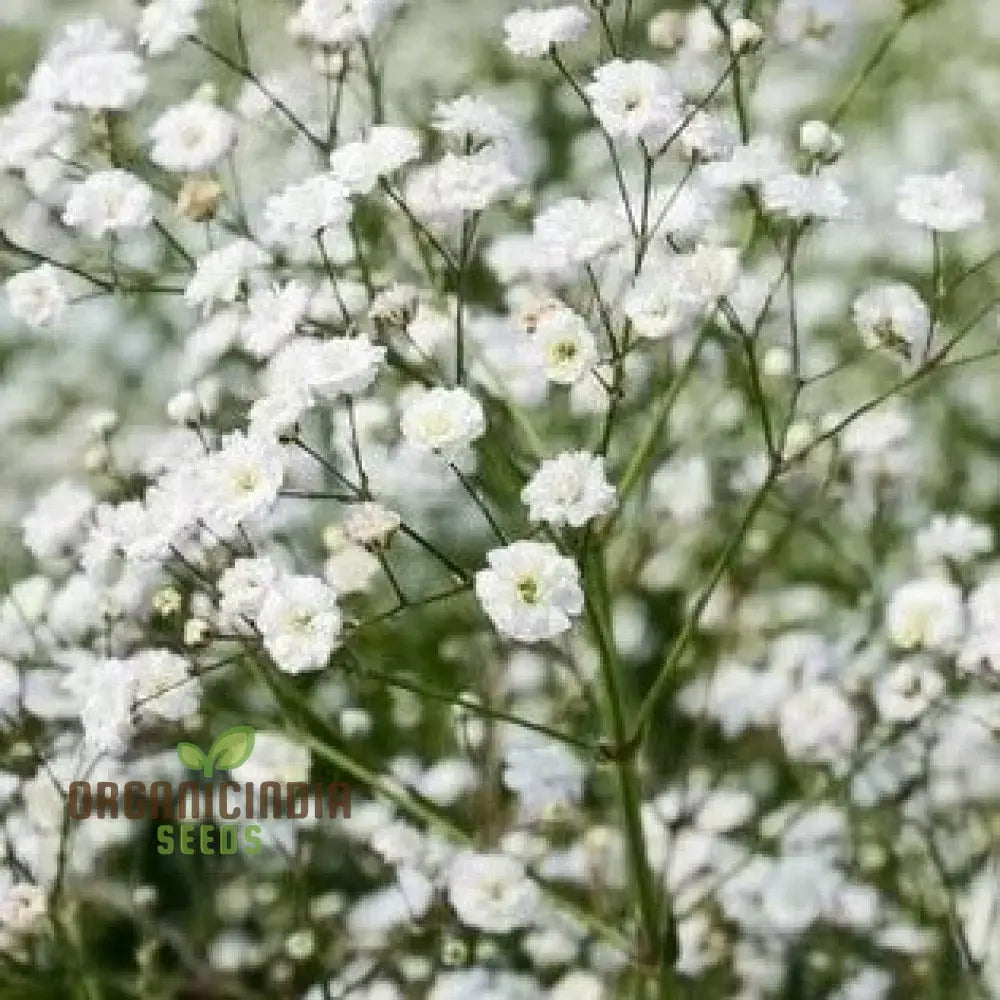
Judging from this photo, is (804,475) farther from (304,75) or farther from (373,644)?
(304,75)

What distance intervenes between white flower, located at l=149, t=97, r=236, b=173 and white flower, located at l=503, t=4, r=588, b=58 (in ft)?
0.54

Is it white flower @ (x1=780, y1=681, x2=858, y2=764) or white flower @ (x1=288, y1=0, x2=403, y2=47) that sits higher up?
white flower @ (x1=288, y1=0, x2=403, y2=47)

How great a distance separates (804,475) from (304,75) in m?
0.42

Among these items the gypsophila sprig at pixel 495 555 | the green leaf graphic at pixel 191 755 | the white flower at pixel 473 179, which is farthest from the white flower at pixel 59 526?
the white flower at pixel 473 179

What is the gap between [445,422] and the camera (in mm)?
902

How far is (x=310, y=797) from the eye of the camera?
1286mm

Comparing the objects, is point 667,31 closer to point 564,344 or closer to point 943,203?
point 943,203

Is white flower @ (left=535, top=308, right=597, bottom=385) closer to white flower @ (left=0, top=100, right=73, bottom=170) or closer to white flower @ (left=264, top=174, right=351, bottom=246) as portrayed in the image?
white flower @ (left=264, top=174, right=351, bottom=246)

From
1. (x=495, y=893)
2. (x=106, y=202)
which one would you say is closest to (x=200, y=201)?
(x=106, y=202)

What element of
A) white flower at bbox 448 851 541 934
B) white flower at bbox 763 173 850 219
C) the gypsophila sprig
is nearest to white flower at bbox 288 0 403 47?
the gypsophila sprig

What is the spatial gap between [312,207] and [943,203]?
11.9 inches

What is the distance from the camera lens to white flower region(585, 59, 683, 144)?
3.11 ft

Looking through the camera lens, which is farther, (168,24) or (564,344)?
(168,24)

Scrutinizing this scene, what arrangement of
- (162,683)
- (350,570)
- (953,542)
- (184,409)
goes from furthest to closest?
(953,542), (350,570), (184,409), (162,683)
